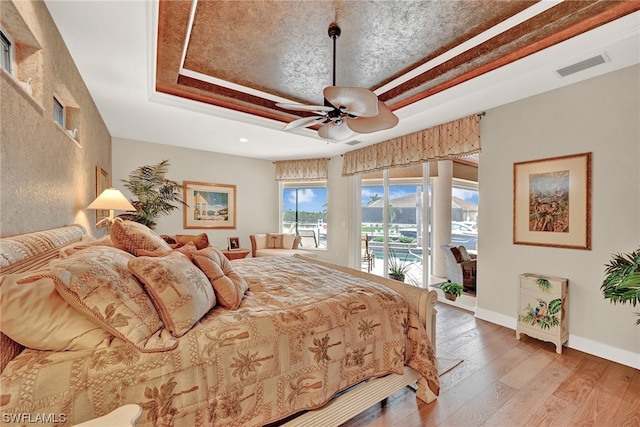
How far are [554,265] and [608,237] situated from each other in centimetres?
52

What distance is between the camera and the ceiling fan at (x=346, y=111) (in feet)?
6.30

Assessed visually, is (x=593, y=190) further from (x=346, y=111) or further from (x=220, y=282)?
(x=220, y=282)

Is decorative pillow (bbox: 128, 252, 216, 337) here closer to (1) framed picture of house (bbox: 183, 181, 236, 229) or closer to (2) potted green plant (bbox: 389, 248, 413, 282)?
(2) potted green plant (bbox: 389, 248, 413, 282)

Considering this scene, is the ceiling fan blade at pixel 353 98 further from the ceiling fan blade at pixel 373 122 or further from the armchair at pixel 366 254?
the armchair at pixel 366 254

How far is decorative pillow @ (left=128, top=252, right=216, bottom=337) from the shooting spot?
4.02 feet

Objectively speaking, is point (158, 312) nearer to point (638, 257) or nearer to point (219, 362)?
point (219, 362)

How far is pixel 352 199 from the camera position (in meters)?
5.68

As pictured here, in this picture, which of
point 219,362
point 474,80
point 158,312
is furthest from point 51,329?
point 474,80

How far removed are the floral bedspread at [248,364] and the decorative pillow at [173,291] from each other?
0.07m

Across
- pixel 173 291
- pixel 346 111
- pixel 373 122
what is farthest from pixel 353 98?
pixel 173 291

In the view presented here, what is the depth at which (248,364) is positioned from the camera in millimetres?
1265

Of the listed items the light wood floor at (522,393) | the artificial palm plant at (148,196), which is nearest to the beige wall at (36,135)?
the artificial palm plant at (148,196)

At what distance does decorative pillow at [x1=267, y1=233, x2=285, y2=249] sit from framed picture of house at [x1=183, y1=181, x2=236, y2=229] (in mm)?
851

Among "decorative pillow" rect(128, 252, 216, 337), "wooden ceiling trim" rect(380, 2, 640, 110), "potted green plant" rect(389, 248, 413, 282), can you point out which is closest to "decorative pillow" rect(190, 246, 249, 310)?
"decorative pillow" rect(128, 252, 216, 337)
